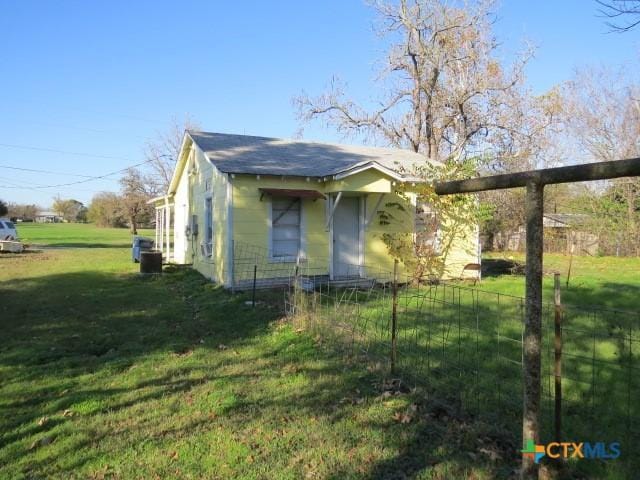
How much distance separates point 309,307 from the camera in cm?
781

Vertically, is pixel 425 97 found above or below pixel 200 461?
above

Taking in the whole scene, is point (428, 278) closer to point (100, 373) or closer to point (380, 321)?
point (380, 321)

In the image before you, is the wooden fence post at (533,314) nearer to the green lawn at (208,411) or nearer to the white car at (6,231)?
the green lawn at (208,411)

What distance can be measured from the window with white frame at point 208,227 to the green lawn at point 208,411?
20.2 ft

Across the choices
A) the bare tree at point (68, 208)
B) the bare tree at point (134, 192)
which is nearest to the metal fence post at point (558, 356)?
the bare tree at point (134, 192)

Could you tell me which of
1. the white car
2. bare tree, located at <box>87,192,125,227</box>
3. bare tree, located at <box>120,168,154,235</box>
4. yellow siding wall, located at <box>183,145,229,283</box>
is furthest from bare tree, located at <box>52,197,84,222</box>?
yellow siding wall, located at <box>183,145,229,283</box>

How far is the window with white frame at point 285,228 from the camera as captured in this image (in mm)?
12500

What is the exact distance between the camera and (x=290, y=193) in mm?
11977

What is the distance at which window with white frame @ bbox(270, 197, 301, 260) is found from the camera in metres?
12.5

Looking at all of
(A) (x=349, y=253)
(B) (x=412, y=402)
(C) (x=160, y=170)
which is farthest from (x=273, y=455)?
(C) (x=160, y=170)

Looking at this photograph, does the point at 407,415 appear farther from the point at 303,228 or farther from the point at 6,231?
the point at 6,231

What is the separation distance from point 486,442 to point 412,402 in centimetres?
92

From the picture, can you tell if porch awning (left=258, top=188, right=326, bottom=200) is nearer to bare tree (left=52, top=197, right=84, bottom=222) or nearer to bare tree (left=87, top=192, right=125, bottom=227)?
bare tree (left=87, top=192, right=125, bottom=227)

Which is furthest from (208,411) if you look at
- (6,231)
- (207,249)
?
(6,231)
